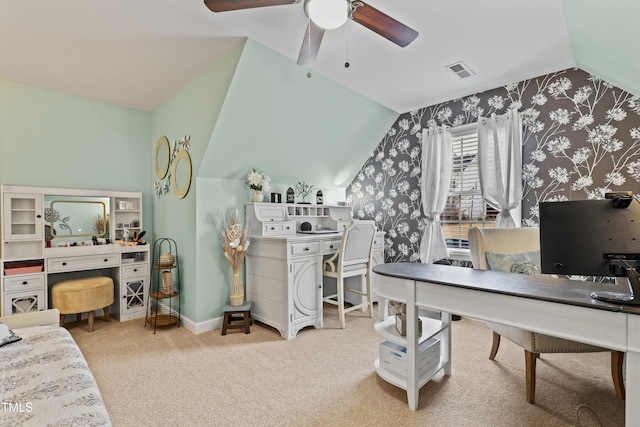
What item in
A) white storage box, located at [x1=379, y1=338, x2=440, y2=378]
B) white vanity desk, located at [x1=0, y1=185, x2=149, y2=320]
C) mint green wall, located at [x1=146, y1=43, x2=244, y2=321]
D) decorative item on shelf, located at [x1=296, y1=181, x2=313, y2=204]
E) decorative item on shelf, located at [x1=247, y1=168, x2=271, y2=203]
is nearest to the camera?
white storage box, located at [x1=379, y1=338, x2=440, y2=378]

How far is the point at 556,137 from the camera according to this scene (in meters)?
2.92

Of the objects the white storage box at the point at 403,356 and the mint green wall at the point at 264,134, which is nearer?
the white storage box at the point at 403,356

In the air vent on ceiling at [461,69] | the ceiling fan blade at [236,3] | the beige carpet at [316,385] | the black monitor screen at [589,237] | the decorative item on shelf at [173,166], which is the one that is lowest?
the beige carpet at [316,385]

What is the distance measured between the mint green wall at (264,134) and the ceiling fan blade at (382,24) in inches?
41.7

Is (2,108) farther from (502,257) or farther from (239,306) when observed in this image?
(502,257)

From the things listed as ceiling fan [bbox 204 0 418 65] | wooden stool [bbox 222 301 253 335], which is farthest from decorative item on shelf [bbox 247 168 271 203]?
ceiling fan [bbox 204 0 418 65]

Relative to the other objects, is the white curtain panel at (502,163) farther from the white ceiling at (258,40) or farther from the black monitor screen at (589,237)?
the black monitor screen at (589,237)

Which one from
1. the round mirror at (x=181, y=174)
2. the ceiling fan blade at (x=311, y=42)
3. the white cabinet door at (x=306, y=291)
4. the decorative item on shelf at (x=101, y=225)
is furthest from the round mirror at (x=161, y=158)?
the ceiling fan blade at (x=311, y=42)

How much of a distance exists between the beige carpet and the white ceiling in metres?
2.48

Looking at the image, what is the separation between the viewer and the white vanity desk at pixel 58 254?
288cm

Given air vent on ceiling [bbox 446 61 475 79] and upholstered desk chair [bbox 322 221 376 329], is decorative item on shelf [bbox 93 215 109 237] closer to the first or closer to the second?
upholstered desk chair [bbox 322 221 376 329]

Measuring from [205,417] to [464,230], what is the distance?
3149 mm

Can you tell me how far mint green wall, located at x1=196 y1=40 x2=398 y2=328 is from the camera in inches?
108

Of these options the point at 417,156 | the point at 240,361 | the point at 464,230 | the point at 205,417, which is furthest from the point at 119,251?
the point at 464,230
